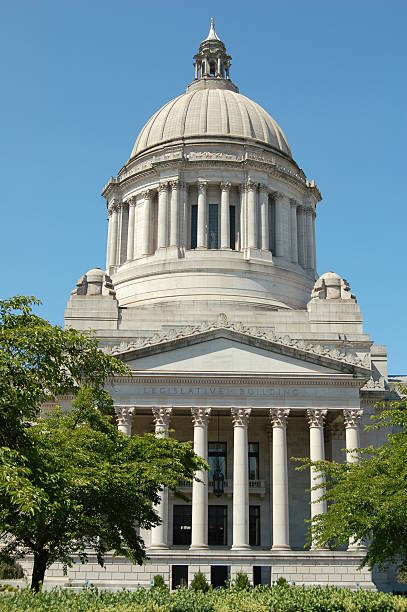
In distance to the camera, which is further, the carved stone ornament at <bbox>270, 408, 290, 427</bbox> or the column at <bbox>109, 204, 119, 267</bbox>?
the column at <bbox>109, 204, 119, 267</bbox>

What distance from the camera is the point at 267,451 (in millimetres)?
49719

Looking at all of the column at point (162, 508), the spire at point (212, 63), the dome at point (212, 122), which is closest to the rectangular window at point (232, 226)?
the dome at point (212, 122)

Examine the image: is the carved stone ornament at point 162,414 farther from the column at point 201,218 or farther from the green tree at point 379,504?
the column at point 201,218

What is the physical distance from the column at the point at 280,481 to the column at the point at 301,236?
81.8ft

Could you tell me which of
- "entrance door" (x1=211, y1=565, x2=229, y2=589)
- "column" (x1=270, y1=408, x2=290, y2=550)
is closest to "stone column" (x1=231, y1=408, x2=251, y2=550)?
"entrance door" (x1=211, y1=565, x2=229, y2=589)

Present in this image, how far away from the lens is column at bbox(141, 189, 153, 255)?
65.5 meters

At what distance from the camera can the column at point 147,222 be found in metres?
65.5

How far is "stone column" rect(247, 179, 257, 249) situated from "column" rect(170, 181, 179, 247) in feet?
19.5

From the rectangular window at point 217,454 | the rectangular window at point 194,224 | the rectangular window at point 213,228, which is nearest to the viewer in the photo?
the rectangular window at point 217,454

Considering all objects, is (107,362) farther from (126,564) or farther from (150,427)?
(150,427)

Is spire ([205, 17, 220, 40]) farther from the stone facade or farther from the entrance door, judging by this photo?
the entrance door

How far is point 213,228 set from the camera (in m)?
65.2

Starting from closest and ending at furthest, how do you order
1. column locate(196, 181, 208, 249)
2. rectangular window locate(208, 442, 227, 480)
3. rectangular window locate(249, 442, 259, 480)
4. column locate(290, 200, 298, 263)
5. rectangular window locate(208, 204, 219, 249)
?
rectangular window locate(208, 442, 227, 480) < rectangular window locate(249, 442, 259, 480) < column locate(196, 181, 208, 249) < rectangular window locate(208, 204, 219, 249) < column locate(290, 200, 298, 263)

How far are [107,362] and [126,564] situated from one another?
85.6 feet
